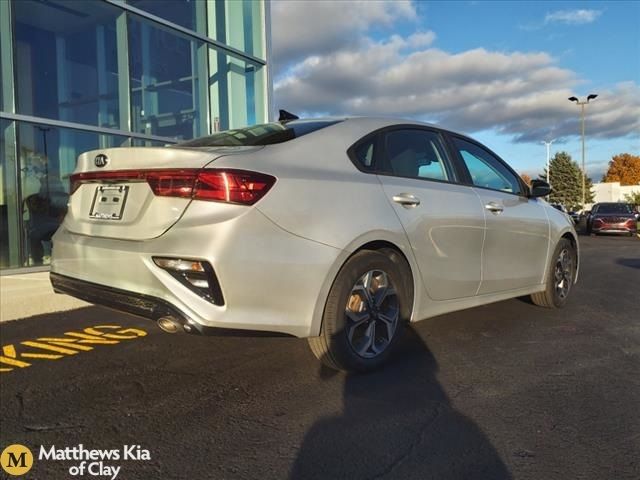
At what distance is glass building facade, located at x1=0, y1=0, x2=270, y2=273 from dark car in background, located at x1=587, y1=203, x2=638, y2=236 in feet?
48.7

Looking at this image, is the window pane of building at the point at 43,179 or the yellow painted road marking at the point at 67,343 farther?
the window pane of building at the point at 43,179

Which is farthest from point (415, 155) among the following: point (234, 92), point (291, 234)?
point (234, 92)

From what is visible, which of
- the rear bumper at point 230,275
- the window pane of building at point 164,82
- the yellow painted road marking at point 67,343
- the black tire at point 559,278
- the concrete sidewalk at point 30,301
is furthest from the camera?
the window pane of building at point 164,82

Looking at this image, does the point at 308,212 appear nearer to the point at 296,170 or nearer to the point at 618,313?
the point at 296,170

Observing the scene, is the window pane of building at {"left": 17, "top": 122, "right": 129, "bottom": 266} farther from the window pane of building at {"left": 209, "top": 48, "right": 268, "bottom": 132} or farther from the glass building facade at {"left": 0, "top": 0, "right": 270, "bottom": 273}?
the window pane of building at {"left": 209, "top": 48, "right": 268, "bottom": 132}

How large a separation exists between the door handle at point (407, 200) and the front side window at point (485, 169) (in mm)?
945

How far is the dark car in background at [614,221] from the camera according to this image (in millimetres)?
20797

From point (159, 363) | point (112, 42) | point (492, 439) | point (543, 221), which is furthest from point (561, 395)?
point (112, 42)

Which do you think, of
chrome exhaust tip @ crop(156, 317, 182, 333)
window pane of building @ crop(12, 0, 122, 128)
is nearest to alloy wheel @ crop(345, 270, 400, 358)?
chrome exhaust tip @ crop(156, 317, 182, 333)

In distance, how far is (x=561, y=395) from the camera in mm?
3061

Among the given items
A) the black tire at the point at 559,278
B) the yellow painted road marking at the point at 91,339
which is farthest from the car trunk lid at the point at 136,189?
the black tire at the point at 559,278

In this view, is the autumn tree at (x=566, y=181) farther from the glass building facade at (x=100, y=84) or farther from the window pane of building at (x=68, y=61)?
the window pane of building at (x=68, y=61)

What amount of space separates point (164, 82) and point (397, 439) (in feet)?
34.9

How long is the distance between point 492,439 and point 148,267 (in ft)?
6.18
